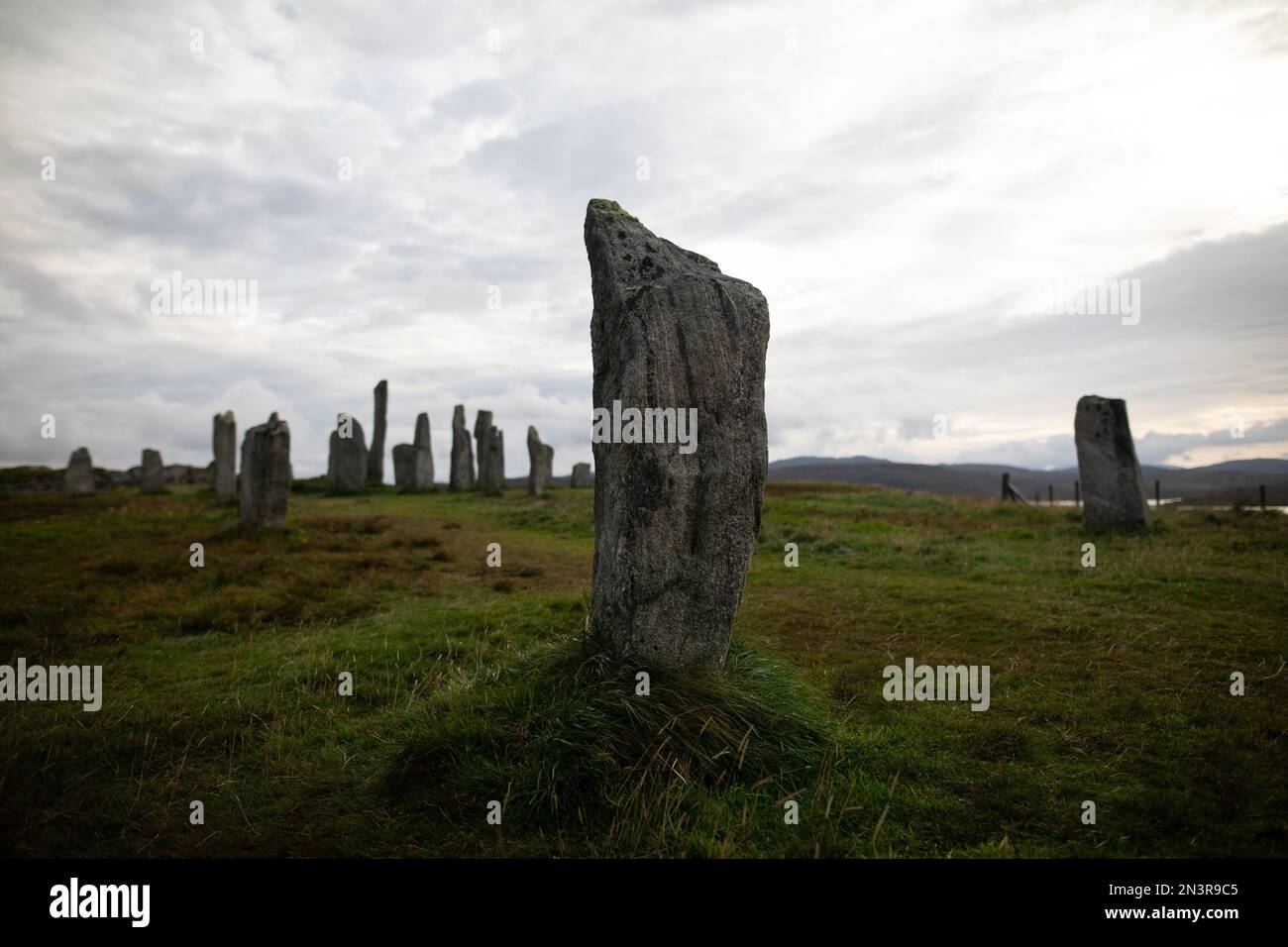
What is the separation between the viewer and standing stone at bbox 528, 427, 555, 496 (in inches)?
1168

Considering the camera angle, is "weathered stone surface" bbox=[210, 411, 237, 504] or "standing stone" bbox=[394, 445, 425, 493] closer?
"weathered stone surface" bbox=[210, 411, 237, 504]

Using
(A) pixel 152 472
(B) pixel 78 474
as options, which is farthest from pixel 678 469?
(B) pixel 78 474

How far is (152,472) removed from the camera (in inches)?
1225

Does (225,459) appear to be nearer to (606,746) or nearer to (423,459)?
(423,459)

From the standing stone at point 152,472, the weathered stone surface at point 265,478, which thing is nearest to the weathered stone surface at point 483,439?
the standing stone at point 152,472

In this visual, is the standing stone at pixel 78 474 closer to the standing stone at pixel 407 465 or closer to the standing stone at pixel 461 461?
the standing stone at pixel 407 465

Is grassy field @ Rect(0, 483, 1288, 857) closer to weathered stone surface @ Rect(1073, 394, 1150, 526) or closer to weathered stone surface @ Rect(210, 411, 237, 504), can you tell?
weathered stone surface @ Rect(1073, 394, 1150, 526)

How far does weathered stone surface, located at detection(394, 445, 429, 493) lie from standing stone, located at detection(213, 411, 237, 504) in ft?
25.5

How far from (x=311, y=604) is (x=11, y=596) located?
3662mm

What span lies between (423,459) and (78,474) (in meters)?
14.6

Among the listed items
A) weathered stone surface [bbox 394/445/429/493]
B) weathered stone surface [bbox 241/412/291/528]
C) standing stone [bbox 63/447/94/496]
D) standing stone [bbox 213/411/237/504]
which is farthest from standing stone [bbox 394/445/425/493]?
weathered stone surface [bbox 241/412/291/528]

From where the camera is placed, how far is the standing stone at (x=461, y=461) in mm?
33656

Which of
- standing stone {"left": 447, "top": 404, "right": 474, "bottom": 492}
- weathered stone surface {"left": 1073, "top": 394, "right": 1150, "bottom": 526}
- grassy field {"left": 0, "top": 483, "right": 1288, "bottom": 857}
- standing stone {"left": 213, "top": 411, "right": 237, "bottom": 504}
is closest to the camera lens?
grassy field {"left": 0, "top": 483, "right": 1288, "bottom": 857}
